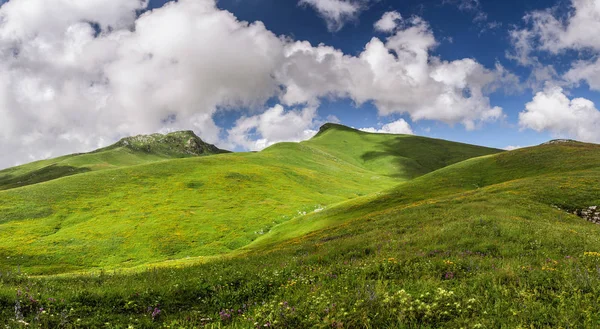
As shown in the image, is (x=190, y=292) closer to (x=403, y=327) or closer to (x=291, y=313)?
(x=291, y=313)

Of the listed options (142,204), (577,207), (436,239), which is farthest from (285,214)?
(436,239)

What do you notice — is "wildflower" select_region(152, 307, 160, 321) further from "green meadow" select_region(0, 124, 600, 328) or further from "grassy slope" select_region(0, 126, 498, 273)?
"grassy slope" select_region(0, 126, 498, 273)

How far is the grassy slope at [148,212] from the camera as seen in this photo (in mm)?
56250

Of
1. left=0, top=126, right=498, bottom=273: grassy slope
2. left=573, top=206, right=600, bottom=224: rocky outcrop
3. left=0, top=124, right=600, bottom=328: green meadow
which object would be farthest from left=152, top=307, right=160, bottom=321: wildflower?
left=0, top=126, right=498, bottom=273: grassy slope

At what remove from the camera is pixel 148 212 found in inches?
3039

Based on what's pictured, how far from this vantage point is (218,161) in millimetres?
135125

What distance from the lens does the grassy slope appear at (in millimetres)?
56250

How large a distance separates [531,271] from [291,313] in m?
8.28

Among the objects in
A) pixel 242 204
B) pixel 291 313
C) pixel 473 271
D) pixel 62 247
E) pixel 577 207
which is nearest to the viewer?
pixel 291 313

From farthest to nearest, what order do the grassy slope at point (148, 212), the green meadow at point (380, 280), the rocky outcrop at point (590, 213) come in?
the grassy slope at point (148, 212)
the rocky outcrop at point (590, 213)
the green meadow at point (380, 280)

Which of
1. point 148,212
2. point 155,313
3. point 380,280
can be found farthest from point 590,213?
point 148,212

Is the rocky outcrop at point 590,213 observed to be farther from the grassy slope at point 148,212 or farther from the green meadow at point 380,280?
the grassy slope at point 148,212

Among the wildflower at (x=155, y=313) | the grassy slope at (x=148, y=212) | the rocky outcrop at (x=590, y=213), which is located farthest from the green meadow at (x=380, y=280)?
the grassy slope at (x=148, y=212)

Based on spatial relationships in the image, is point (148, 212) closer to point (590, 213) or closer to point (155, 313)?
point (155, 313)
